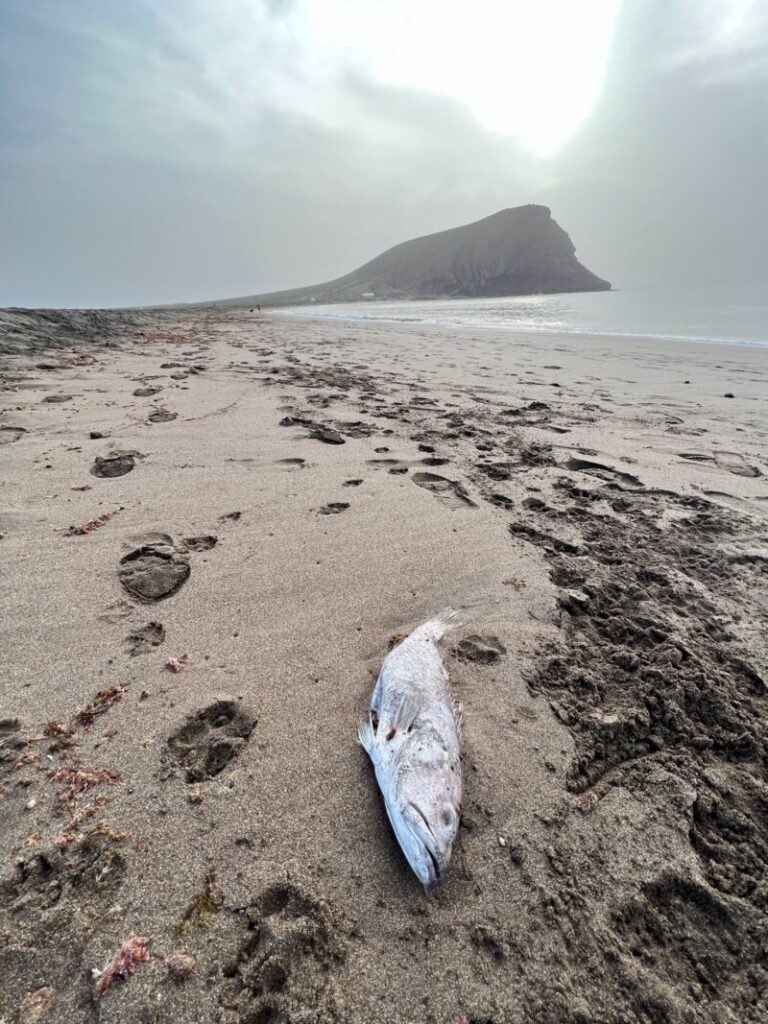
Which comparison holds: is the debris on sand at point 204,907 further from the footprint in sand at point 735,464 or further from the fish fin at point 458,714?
the footprint in sand at point 735,464

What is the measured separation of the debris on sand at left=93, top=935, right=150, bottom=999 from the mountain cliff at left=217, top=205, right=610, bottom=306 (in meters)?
121

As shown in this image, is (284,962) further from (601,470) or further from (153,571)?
(601,470)

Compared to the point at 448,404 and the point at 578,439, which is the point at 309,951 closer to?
the point at 578,439

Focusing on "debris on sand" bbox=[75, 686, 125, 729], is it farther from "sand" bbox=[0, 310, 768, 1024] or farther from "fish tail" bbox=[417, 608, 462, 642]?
"fish tail" bbox=[417, 608, 462, 642]

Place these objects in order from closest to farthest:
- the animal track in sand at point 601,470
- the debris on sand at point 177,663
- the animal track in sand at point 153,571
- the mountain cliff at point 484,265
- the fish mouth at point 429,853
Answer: the fish mouth at point 429,853 → the debris on sand at point 177,663 → the animal track in sand at point 153,571 → the animal track in sand at point 601,470 → the mountain cliff at point 484,265

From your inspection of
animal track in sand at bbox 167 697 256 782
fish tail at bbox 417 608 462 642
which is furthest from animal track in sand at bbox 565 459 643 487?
animal track in sand at bbox 167 697 256 782

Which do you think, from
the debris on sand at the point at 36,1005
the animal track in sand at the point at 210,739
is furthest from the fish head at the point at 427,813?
the debris on sand at the point at 36,1005

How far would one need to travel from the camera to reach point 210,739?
2.11m

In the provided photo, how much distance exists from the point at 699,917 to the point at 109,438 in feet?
19.6

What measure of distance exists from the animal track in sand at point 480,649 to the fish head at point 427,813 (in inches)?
27.7

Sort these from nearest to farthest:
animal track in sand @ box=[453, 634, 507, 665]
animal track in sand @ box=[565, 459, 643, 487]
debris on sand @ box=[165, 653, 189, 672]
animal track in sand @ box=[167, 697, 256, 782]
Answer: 1. animal track in sand @ box=[167, 697, 256, 782]
2. debris on sand @ box=[165, 653, 189, 672]
3. animal track in sand @ box=[453, 634, 507, 665]
4. animal track in sand @ box=[565, 459, 643, 487]

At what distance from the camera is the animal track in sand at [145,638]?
252 centimetres

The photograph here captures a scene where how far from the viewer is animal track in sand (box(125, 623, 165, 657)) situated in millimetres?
2516

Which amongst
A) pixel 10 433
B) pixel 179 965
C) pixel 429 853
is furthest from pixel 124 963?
pixel 10 433
